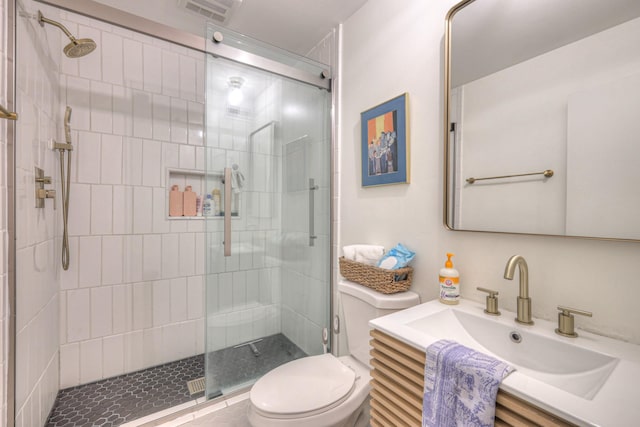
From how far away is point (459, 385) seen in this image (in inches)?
25.4

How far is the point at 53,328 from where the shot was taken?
5.14ft

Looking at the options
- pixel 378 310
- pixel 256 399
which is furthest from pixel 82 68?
pixel 378 310

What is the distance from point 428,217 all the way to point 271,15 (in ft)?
5.11

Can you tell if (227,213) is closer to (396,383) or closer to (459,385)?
(396,383)

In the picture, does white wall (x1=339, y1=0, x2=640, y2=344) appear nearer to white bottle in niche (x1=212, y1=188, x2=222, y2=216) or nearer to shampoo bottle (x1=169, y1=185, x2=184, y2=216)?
white bottle in niche (x1=212, y1=188, x2=222, y2=216)

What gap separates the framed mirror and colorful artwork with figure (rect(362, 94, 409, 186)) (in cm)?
24

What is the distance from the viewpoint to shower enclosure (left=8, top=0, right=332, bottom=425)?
139 centimetres

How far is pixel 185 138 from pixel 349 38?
1354 millimetres

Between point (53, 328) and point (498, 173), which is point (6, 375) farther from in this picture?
point (498, 173)

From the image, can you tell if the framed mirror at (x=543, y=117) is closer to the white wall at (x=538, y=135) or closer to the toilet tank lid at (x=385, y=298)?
the white wall at (x=538, y=135)

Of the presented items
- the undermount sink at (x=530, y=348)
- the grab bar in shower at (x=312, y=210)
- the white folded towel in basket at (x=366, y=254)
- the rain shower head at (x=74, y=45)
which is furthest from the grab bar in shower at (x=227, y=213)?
the undermount sink at (x=530, y=348)

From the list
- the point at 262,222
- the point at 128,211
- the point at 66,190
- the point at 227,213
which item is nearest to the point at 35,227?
the point at 66,190

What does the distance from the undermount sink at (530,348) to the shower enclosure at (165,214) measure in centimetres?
99

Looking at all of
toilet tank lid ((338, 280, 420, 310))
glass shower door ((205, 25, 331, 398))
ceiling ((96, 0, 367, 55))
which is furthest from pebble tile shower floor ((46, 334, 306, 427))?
ceiling ((96, 0, 367, 55))
